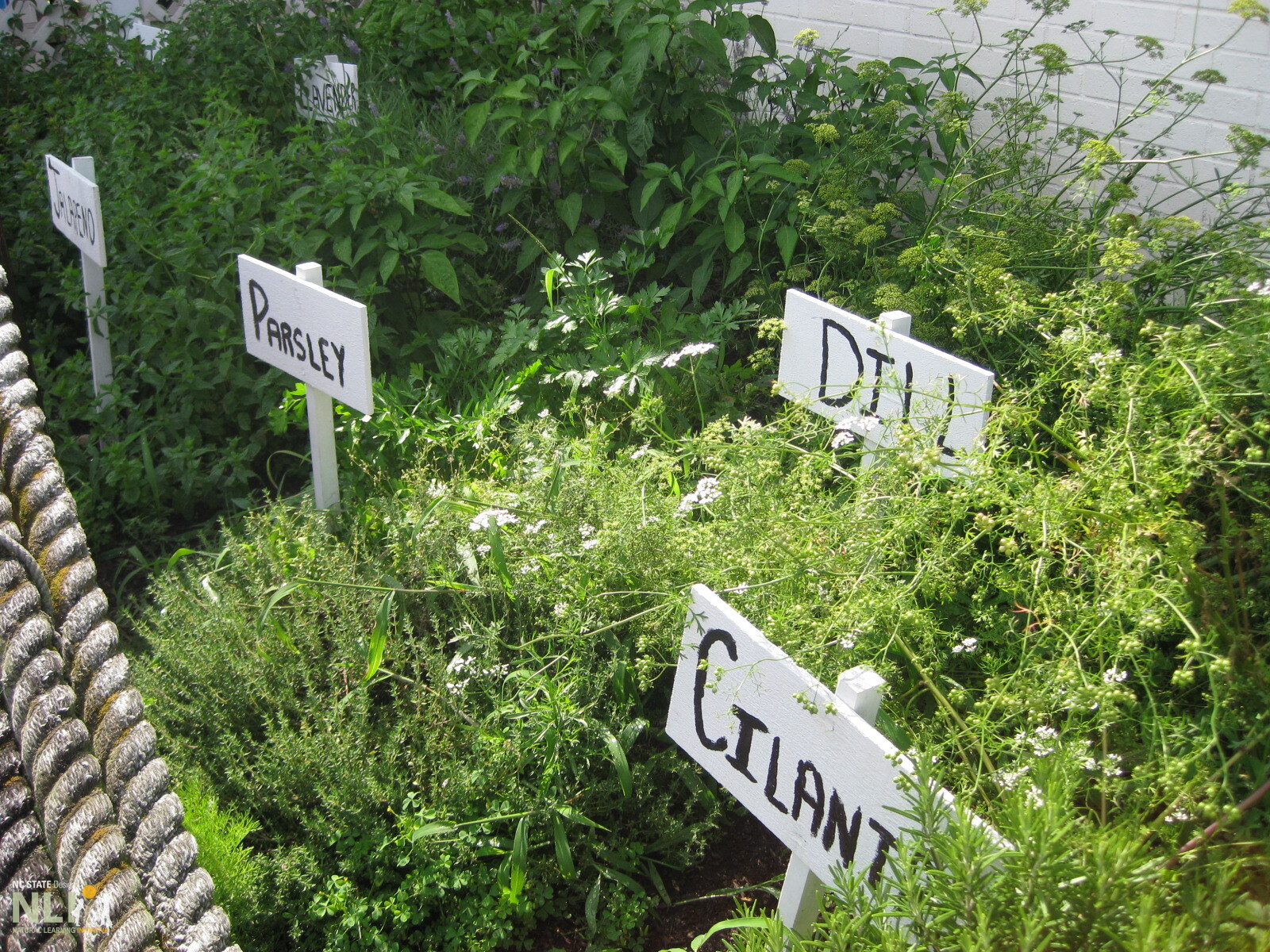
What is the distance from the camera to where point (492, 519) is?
173cm

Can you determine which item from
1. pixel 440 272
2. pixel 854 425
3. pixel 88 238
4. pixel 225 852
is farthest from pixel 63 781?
pixel 88 238

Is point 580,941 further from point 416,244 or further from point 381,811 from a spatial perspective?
point 416,244

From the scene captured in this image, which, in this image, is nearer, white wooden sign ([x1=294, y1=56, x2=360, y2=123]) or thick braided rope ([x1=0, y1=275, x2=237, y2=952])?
thick braided rope ([x1=0, y1=275, x2=237, y2=952])

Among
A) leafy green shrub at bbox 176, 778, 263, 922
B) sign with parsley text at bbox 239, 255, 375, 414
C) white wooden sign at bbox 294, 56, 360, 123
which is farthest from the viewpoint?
white wooden sign at bbox 294, 56, 360, 123

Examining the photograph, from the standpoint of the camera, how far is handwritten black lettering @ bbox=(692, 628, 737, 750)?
1265 mm

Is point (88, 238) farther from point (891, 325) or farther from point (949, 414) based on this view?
point (949, 414)

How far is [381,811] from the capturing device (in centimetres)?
168

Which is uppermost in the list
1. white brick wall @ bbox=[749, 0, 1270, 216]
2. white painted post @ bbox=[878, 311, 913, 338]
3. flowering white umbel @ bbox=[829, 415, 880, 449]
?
white brick wall @ bbox=[749, 0, 1270, 216]

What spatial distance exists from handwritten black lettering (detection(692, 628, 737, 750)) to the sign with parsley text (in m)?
0.91

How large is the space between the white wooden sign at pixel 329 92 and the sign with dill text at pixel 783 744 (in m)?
2.74

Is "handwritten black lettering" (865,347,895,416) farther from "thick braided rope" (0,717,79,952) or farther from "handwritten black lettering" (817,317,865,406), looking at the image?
"thick braided rope" (0,717,79,952)

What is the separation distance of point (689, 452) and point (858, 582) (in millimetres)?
441

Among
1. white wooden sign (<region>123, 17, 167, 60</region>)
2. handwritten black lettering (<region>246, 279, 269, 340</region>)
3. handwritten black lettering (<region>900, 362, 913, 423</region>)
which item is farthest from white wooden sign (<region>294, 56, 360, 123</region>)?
handwritten black lettering (<region>900, 362, 913, 423</region>)

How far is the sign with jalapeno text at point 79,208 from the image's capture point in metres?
2.71
